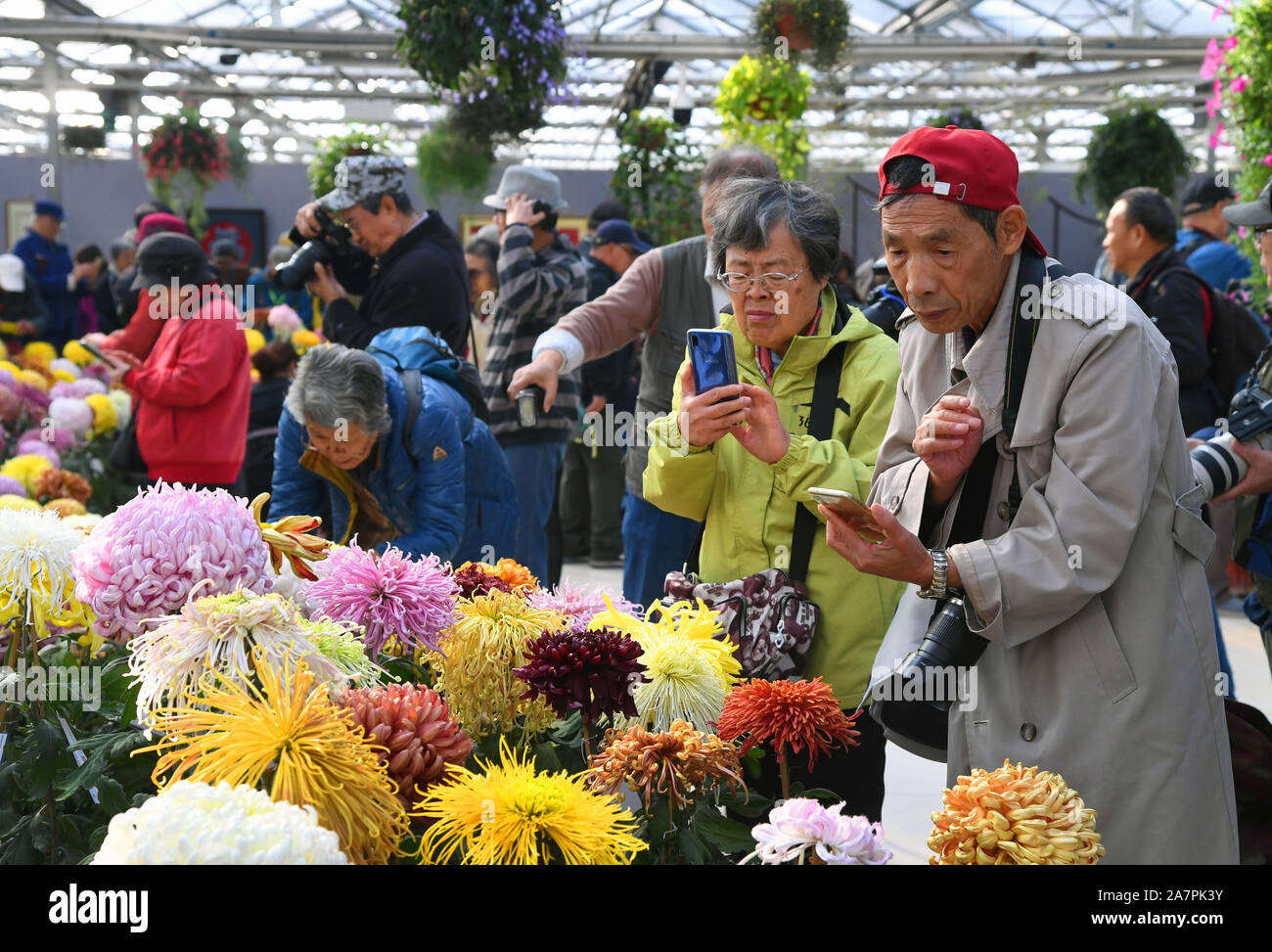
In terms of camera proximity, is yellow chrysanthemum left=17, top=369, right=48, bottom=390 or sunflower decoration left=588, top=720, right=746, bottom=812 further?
yellow chrysanthemum left=17, top=369, right=48, bottom=390

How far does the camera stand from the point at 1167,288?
4.63m

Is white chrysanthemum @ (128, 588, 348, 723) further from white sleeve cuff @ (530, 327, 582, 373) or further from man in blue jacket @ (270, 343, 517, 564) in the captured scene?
man in blue jacket @ (270, 343, 517, 564)

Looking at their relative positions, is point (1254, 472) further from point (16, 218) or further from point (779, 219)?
point (16, 218)

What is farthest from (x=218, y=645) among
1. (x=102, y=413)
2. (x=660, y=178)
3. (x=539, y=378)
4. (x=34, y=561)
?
(x=660, y=178)

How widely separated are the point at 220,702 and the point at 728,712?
0.57 m

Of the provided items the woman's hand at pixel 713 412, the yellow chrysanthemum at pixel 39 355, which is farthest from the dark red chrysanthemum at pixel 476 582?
the yellow chrysanthemum at pixel 39 355

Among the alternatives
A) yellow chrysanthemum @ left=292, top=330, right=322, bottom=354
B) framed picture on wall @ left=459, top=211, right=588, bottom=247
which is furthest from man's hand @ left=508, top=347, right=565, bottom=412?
framed picture on wall @ left=459, top=211, right=588, bottom=247

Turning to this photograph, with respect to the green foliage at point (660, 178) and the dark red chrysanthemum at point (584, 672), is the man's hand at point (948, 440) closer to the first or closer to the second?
the dark red chrysanthemum at point (584, 672)

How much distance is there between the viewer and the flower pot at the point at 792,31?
26.3 ft

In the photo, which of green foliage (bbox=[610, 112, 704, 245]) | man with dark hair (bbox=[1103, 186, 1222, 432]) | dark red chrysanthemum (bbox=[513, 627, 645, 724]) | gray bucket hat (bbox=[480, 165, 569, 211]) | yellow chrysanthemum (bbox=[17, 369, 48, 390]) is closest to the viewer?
dark red chrysanthemum (bbox=[513, 627, 645, 724])

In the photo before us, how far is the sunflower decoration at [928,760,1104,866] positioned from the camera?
1033 millimetres

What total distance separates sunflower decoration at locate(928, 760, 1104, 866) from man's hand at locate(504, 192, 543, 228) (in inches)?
161

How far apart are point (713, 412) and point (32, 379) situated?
15.5 ft

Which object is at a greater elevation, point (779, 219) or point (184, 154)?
point (184, 154)
